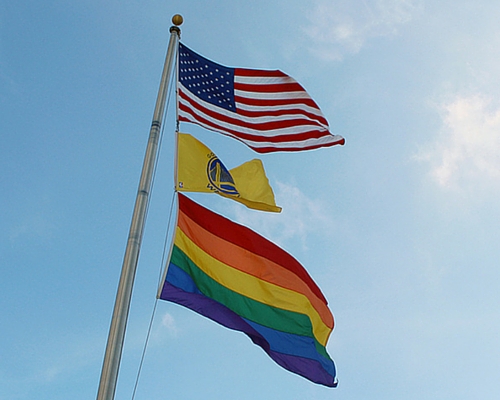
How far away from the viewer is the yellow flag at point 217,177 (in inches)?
419

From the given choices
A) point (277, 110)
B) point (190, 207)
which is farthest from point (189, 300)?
point (277, 110)

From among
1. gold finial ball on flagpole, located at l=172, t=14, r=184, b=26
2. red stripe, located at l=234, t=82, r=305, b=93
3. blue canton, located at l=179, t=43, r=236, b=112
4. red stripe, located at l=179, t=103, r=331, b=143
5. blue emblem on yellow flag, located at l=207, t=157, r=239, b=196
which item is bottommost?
blue emblem on yellow flag, located at l=207, t=157, r=239, b=196

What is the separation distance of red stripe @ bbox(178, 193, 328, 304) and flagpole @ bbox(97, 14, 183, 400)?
775mm

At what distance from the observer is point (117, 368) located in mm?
7883

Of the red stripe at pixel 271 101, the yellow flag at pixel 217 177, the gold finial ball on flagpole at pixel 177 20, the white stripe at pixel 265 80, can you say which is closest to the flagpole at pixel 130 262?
the yellow flag at pixel 217 177

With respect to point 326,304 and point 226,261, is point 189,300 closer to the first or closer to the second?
point 226,261

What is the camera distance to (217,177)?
1102 centimetres

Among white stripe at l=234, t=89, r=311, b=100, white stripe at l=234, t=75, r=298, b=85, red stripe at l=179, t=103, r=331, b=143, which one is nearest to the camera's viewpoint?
red stripe at l=179, t=103, r=331, b=143

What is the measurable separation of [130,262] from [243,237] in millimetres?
2909

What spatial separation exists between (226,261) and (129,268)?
2.39 m

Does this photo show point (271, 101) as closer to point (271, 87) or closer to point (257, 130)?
point (271, 87)

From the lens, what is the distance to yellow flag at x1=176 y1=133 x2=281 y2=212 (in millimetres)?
10641

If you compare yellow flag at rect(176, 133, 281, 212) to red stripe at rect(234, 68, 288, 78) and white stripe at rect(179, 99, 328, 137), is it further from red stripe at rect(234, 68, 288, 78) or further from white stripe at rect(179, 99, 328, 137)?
red stripe at rect(234, 68, 288, 78)

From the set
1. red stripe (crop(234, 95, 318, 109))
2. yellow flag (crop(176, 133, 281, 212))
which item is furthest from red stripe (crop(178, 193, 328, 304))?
red stripe (crop(234, 95, 318, 109))
